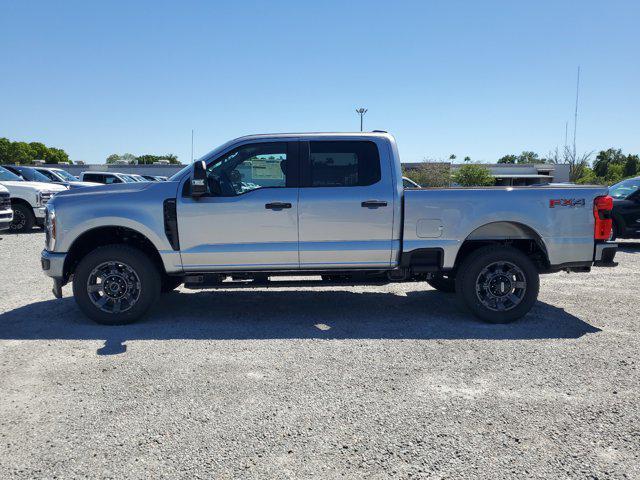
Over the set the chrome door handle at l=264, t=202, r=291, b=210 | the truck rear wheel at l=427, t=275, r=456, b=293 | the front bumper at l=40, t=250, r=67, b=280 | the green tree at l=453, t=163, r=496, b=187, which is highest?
the green tree at l=453, t=163, r=496, b=187

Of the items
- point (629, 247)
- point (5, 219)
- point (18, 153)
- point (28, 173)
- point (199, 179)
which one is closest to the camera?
point (199, 179)

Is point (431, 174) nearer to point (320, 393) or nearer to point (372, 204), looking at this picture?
point (372, 204)

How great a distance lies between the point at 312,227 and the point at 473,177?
55099mm

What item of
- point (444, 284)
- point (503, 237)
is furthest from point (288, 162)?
point (444, 284)

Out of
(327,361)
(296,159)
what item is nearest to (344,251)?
(296,159)

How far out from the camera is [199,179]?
203 inches

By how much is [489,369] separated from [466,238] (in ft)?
5.95

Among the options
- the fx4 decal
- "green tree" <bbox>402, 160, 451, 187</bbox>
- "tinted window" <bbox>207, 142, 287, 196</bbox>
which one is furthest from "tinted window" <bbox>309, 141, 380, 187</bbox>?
"green tree" <bbox>402, 160, 451, 187</bbox>

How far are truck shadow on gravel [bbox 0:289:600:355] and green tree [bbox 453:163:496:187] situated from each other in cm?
5216

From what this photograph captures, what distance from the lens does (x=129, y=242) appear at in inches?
228

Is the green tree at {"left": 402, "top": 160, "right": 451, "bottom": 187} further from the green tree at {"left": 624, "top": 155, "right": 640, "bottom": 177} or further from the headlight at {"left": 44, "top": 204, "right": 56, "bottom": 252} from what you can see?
the headlight at {"left": 44, "top": 204, "right": 56, "bottom": 252}

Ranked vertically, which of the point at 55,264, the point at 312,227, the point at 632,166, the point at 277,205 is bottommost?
the point at 55,264

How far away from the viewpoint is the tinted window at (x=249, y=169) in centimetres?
552

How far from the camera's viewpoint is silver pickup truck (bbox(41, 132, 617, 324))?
5.45 metres
